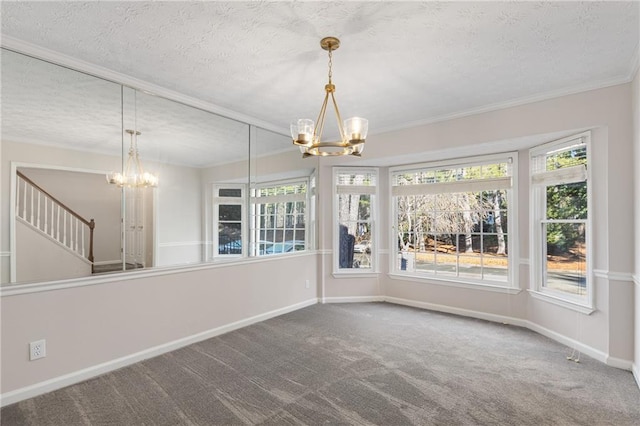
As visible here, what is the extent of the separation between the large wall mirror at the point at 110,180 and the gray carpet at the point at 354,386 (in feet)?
3.26

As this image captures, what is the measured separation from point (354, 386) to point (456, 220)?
9.76 feet

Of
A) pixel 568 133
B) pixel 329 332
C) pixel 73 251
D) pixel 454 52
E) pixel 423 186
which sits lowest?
pixel 329 332

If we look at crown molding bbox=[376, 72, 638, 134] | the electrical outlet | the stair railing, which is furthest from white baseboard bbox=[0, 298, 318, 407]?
crown molding bbox=[376, 72, 638, 134]

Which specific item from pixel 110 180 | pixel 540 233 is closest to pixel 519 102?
pixel 540 233

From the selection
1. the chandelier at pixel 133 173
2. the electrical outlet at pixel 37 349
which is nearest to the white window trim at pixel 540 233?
the chandelier at pixel 133 173

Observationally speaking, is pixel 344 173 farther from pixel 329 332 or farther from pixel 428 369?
pixel 428 369

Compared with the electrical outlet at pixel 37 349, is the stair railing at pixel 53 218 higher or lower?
higher

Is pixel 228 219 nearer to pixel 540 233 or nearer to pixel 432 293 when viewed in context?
pixel 432 293

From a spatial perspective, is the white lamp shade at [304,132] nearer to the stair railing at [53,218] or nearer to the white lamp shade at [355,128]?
the white lamp shade at [355,128]

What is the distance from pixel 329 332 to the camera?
3771mm

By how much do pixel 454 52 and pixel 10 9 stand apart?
10.2ft

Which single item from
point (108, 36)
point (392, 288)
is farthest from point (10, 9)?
point (392, 288)

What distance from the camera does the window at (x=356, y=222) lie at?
16.9 feet

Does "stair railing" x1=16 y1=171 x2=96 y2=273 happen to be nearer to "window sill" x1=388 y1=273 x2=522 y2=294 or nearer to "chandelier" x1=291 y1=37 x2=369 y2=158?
"chandelier" x1=291 y1=37 x2=369 y2=158
